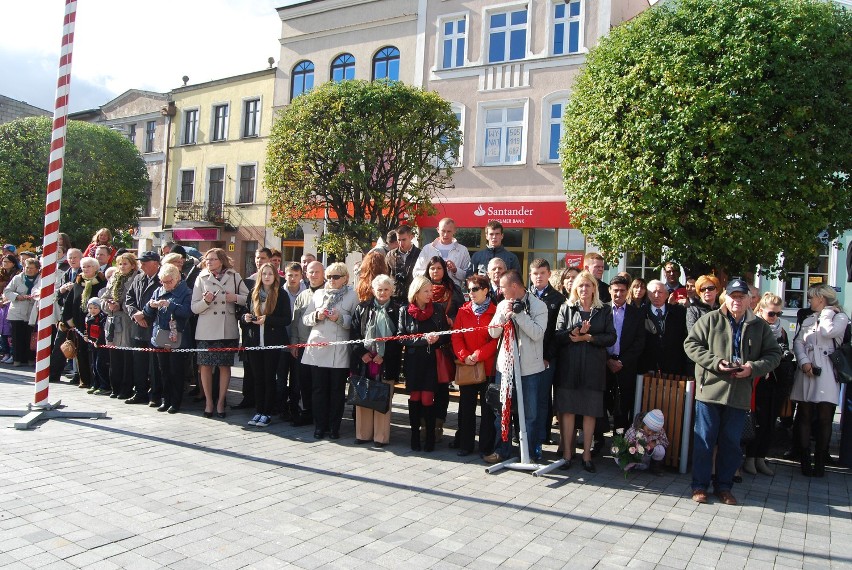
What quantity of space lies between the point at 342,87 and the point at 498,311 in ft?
44.9

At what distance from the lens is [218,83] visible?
31000mm

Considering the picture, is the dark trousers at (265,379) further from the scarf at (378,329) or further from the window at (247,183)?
the window at (247,183)

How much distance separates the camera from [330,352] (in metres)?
7.41

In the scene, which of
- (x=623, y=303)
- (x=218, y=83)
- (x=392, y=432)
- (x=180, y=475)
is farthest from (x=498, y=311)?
(x=218, y=83)

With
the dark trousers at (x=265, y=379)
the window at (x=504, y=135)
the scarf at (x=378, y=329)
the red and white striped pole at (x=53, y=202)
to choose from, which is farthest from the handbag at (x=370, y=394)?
the window at (x=504, y=135)

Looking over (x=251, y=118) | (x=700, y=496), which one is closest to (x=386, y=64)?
(x=251, y=118)

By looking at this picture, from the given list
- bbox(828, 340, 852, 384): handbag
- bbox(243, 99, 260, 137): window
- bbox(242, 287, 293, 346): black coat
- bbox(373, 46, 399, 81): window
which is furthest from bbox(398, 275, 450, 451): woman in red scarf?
bbox(243, 99, 260, 137): window

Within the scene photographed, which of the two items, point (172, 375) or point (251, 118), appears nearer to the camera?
point (172, 375)

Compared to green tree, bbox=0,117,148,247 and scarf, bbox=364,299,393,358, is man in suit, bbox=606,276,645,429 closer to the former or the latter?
scarf, bbox=364,299,393,358

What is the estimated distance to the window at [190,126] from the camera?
3244cm

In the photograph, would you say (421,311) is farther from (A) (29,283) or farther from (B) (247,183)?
(B) (247,183)

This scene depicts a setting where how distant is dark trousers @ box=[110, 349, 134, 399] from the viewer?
9188 millimetres

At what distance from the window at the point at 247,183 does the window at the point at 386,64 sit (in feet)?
26.3

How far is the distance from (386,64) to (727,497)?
22447 millimetres
